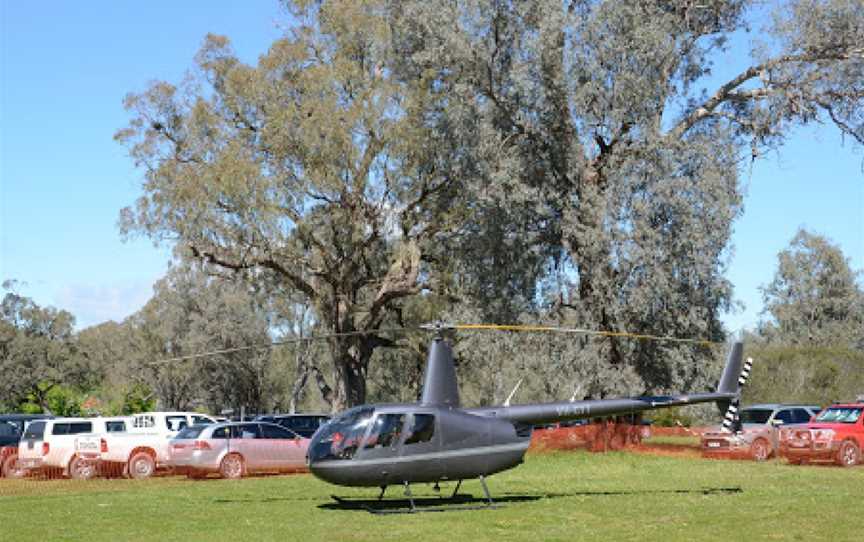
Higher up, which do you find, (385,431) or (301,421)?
(301,421)

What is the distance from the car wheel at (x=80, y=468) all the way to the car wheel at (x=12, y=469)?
182 cm

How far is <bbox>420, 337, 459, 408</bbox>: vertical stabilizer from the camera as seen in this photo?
17078 mm

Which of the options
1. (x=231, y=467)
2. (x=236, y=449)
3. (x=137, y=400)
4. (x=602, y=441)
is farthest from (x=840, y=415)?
(x=137, y=400)

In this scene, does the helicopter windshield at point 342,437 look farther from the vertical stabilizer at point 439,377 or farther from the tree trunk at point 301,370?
the tree trunk at point 301,370

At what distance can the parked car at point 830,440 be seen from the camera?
25.2 meters

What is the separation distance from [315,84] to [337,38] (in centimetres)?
296

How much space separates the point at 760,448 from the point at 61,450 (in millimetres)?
18528

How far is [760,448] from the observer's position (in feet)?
93.8

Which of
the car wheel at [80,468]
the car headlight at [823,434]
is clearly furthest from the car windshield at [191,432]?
the car headlight at [823,434]

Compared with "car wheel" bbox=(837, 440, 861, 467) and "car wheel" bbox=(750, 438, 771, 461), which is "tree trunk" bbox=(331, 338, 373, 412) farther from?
"car wheel" bbox=(837, 440, 861, 467)

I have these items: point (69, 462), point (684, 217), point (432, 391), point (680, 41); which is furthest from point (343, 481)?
point (680, 41)

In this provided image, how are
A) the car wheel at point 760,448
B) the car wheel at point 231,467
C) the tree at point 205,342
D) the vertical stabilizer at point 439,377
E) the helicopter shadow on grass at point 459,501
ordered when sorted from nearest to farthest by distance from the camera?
A: the helicopter shadow on grass at point 459,501
the vertical stabilizer at point 439,377
the car wheel at point 231,467
the car wheel at point 760,448
the tree at point 205,342

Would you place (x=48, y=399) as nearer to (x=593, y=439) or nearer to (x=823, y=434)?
(x=593, y=439)

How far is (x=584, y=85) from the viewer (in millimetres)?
31422
